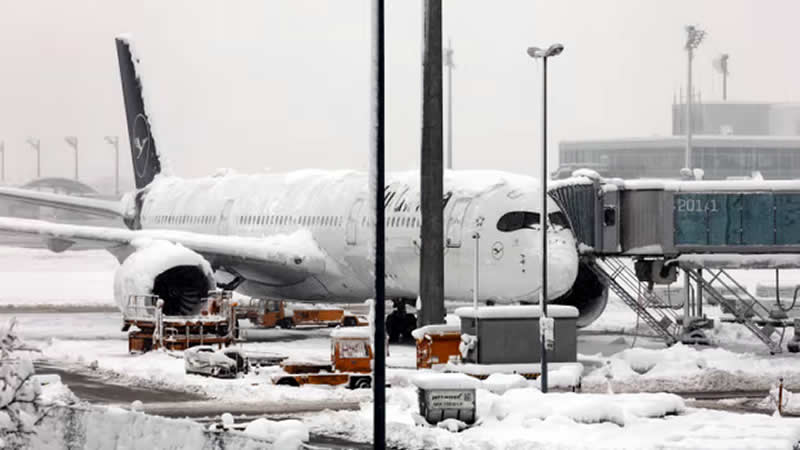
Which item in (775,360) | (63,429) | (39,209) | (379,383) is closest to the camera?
(379,383)

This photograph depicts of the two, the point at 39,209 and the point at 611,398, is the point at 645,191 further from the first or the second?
the point at 39,209

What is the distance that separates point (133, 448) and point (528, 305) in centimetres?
1593

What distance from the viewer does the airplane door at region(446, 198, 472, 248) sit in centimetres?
3506

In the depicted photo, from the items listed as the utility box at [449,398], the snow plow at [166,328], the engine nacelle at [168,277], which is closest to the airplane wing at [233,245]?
the engine nacelle at [168,277]

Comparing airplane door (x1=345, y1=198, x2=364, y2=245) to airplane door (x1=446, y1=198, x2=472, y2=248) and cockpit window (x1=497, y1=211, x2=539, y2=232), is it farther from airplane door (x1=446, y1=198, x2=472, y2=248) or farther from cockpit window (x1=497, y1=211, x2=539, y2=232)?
cockpit window (x1=497, y1=211, x2=539, y2=232)

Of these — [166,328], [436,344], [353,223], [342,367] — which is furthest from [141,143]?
[436,344]

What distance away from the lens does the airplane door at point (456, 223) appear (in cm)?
3506

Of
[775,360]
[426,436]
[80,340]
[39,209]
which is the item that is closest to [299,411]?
[426,436]

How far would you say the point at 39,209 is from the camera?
153125mm

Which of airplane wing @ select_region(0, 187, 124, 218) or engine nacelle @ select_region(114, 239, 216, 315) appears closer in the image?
engine nacelle @ select_region(114, 239, 216, 315)

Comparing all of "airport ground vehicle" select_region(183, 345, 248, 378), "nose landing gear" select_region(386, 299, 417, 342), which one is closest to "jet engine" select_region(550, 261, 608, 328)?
"nose landing gear" select_region(386, 299, 417, 342)

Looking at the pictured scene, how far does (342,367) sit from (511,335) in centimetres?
357

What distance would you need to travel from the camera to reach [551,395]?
2452cm

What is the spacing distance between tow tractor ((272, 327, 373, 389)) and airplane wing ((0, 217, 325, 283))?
979cm
